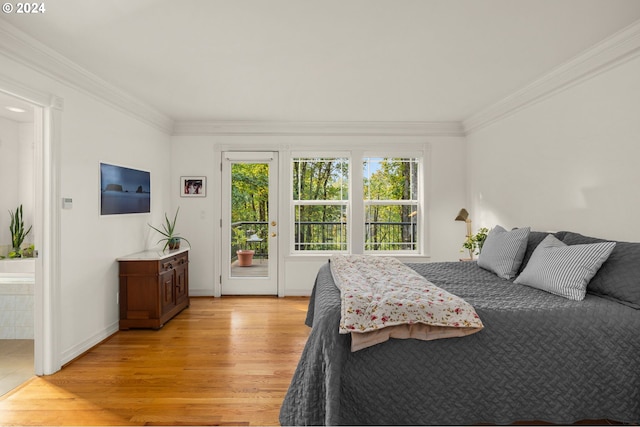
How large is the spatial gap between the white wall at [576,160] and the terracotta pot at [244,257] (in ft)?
11.0

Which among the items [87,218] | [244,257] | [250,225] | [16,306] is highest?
[87,218]

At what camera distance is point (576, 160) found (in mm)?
3191

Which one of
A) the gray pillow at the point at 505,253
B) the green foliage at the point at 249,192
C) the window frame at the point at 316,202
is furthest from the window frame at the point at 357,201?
the gray pillow at the point at 505,253

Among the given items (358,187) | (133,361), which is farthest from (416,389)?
(358,187)

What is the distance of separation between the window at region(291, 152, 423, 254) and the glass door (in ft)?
1.26

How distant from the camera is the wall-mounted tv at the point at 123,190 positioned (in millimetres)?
3678

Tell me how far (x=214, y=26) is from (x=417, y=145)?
142 inches

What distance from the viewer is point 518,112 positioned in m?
→ 4.04

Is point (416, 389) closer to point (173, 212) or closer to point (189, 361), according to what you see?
point (189, 361)

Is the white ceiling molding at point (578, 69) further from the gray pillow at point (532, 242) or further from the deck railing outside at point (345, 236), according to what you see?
the deck railing outside at point (345, 236)

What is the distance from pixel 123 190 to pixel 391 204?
11.7 ft

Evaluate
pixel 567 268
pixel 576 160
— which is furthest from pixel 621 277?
pixel 576 160

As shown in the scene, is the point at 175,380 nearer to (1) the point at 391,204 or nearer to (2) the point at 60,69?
(2) the point at 60,69

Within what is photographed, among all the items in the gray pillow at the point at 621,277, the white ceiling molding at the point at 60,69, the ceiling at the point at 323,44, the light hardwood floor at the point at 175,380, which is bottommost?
the light hardwood floor at the point at 175,380
